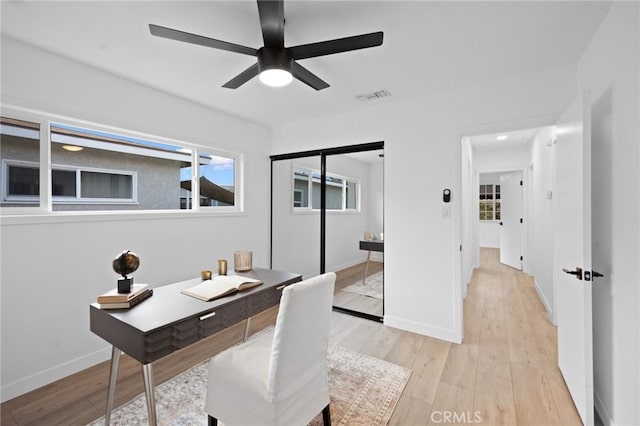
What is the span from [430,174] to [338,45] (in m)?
1.80

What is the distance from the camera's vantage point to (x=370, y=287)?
3635 millimetres

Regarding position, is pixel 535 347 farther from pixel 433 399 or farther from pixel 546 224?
pixel 546 224

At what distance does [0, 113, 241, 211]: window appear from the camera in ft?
6.91

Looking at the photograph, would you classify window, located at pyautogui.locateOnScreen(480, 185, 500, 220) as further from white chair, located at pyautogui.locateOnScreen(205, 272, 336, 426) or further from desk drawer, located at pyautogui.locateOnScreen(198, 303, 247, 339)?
desk drawer, located at pyautogui.locateOnScreen(198, 303, 247, 339)

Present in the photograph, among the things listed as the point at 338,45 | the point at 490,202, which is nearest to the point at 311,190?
the point at 338,45

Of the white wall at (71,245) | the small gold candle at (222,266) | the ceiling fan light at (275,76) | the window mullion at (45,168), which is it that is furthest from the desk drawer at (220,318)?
the window mullion at (45,168)

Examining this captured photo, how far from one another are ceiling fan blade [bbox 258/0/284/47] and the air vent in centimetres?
152

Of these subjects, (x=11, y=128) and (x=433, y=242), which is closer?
(x=11, y=128)

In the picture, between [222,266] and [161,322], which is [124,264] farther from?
[222,266]

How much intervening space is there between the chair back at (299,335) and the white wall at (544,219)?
3.26m

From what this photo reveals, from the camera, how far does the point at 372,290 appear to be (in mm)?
3600

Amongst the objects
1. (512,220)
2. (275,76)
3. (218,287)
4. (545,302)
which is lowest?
(545,302)

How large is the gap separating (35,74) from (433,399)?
3783 mm

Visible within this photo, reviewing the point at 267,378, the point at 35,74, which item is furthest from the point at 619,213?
the point at 35,74
